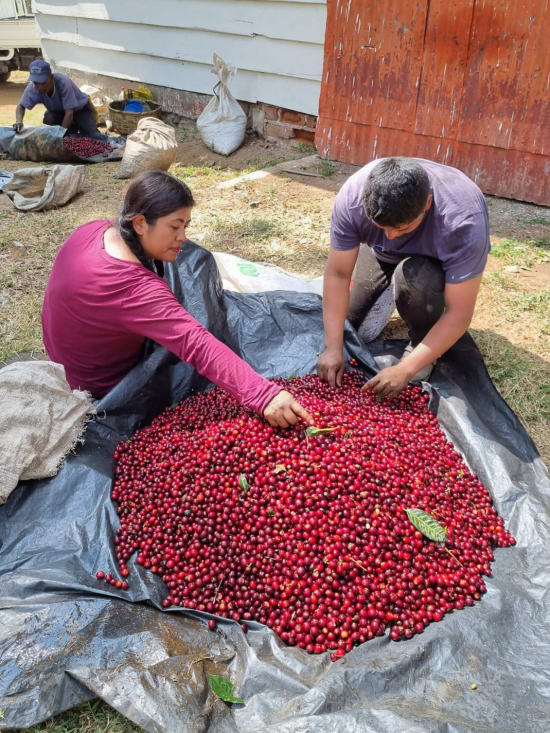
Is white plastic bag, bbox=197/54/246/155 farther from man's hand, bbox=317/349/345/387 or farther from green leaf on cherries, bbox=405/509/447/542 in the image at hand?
green leaf on cherries, bbox=405/509/447/542

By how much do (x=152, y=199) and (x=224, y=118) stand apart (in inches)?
220

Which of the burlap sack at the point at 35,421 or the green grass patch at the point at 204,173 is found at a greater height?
the burlap sack at the point at 35,421

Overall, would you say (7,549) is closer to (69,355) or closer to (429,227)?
(69,355)

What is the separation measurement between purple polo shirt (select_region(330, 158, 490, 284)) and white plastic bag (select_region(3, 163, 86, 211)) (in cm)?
417

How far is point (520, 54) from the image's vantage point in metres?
4.86

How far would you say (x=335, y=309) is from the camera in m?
3.02

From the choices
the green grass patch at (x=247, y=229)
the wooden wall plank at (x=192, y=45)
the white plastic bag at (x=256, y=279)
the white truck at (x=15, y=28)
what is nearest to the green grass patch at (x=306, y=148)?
the wooden wall plank at (x=192, y=45)

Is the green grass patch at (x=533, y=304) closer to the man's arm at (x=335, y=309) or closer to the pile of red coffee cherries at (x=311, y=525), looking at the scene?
the man's arm at (x=335, y=309)

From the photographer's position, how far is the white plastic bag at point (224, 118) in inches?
292

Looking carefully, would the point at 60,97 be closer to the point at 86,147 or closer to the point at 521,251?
the point at 86,147

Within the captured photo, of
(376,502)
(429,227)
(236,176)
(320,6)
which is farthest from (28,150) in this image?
(376,502)

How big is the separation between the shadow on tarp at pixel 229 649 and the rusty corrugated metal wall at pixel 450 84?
3.60 m

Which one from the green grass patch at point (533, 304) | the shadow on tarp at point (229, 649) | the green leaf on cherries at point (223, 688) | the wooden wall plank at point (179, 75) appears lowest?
the green leaf on cherries at point (223, 688)

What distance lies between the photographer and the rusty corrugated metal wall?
489 centimetres
